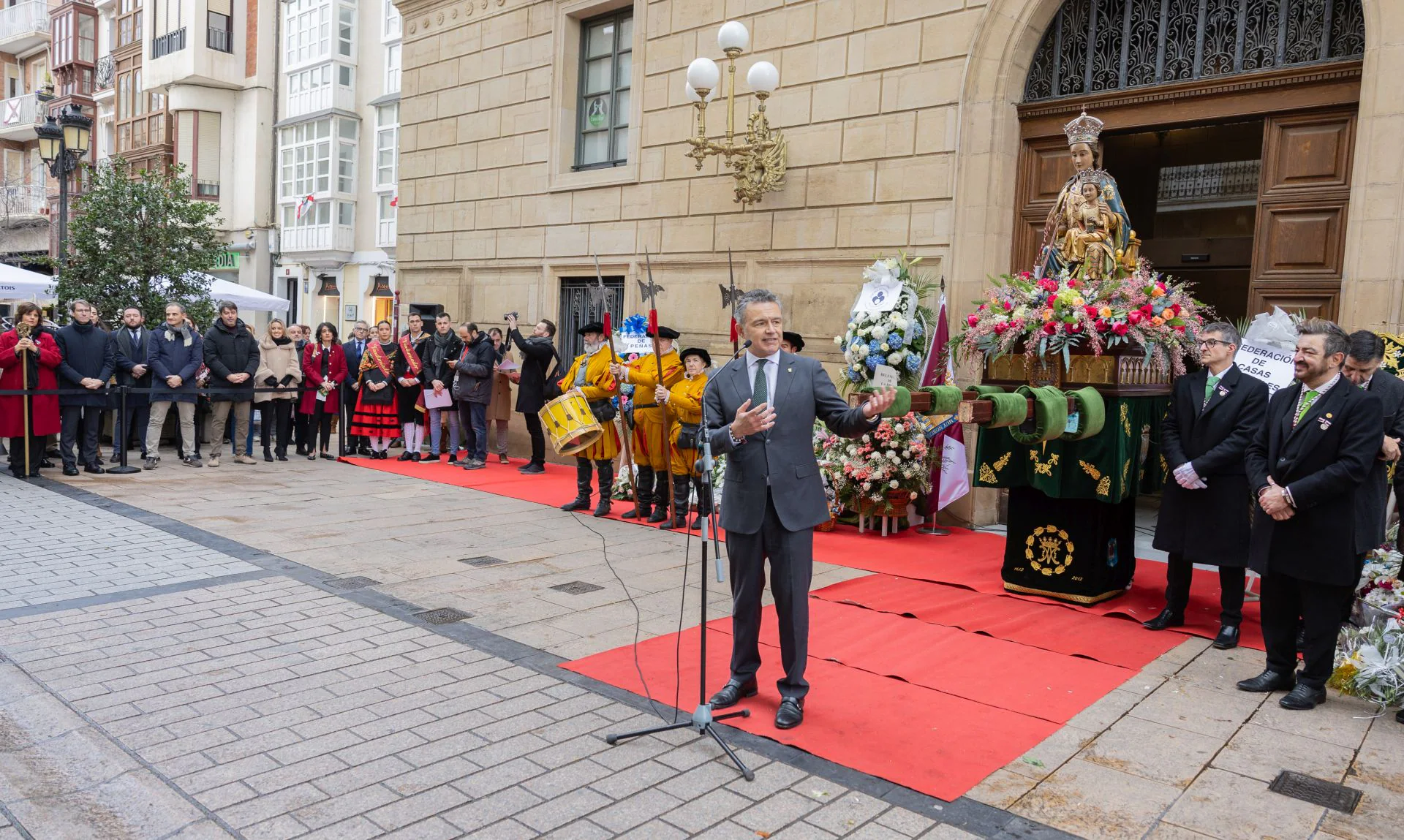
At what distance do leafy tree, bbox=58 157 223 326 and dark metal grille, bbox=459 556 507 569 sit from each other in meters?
9.57

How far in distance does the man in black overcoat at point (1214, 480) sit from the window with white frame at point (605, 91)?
892 centimetres

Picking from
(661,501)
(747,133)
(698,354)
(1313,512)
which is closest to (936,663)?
(1313,512)

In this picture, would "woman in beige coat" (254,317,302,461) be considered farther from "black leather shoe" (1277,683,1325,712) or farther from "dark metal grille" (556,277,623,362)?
"black leather shoe" (1277,683,1325,712)

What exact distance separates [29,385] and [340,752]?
934cm

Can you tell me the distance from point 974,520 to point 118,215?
12.8 m

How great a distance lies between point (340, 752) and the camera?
4.10m

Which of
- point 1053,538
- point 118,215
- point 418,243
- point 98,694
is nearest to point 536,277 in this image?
point 418,243

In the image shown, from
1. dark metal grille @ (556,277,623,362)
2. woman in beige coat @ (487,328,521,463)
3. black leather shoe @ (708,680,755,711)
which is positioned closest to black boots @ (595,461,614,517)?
dark metal grille @ (556,277,623,362)

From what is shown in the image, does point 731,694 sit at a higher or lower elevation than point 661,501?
lower

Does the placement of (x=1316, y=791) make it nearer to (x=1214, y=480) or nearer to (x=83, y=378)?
(x=1214, y=480)

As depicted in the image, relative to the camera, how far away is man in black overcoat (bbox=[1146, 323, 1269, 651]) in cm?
590

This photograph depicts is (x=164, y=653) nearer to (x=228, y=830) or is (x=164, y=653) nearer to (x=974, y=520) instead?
(x=228, y=830)

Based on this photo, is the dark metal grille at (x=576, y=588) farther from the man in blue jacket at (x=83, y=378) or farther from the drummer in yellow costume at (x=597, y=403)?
the man in blue jacket at (x=83, y=378)

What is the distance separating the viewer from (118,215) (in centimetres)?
1459
